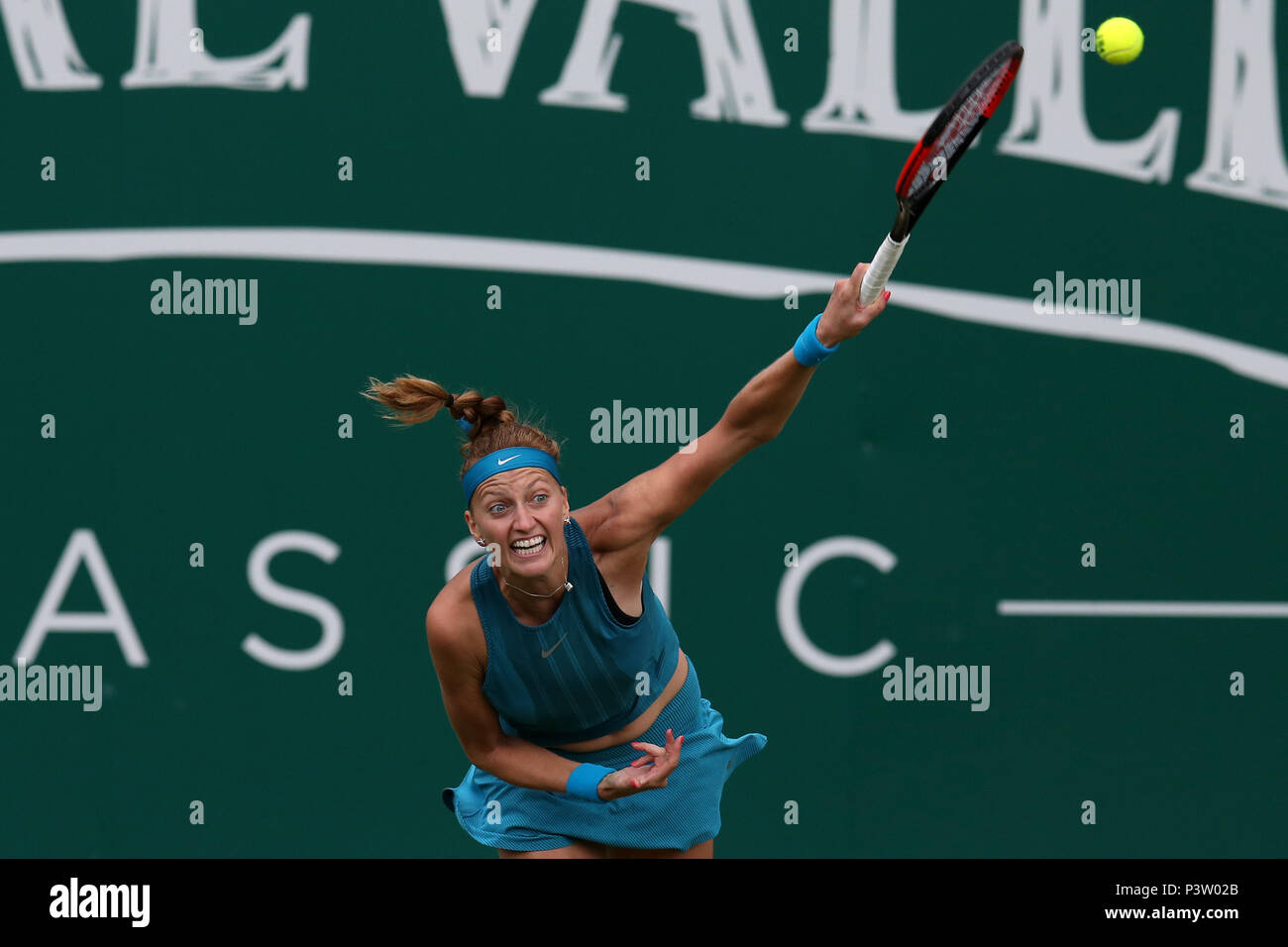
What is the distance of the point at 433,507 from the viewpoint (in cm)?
469

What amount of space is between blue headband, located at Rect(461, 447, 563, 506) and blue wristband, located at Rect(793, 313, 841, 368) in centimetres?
64

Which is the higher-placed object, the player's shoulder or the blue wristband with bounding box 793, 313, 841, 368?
the blue wristband with bounding box 793, 313, 841, 368

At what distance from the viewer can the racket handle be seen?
9.74 ft

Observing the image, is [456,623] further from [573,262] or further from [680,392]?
[573,262]

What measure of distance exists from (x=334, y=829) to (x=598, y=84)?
2.37 m

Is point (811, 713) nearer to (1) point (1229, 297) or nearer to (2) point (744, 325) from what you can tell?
(2) point (744, 325)

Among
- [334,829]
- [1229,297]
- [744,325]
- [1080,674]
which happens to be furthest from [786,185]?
[334,829]

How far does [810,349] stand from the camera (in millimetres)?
3197

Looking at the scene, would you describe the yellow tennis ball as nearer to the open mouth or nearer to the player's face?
the player's face

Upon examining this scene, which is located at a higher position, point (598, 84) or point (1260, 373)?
point (598, 84)

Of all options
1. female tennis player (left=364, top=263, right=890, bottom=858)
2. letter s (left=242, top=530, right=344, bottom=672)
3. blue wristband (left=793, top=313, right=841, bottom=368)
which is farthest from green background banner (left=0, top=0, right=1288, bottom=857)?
blue wristband (left=793, top=313, right=841, bottom=368)

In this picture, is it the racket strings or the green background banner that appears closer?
the racket strings

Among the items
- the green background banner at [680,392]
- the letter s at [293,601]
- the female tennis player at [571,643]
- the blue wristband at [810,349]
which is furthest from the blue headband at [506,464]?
the letter s at [293,601]

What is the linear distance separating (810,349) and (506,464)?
0.73 m
